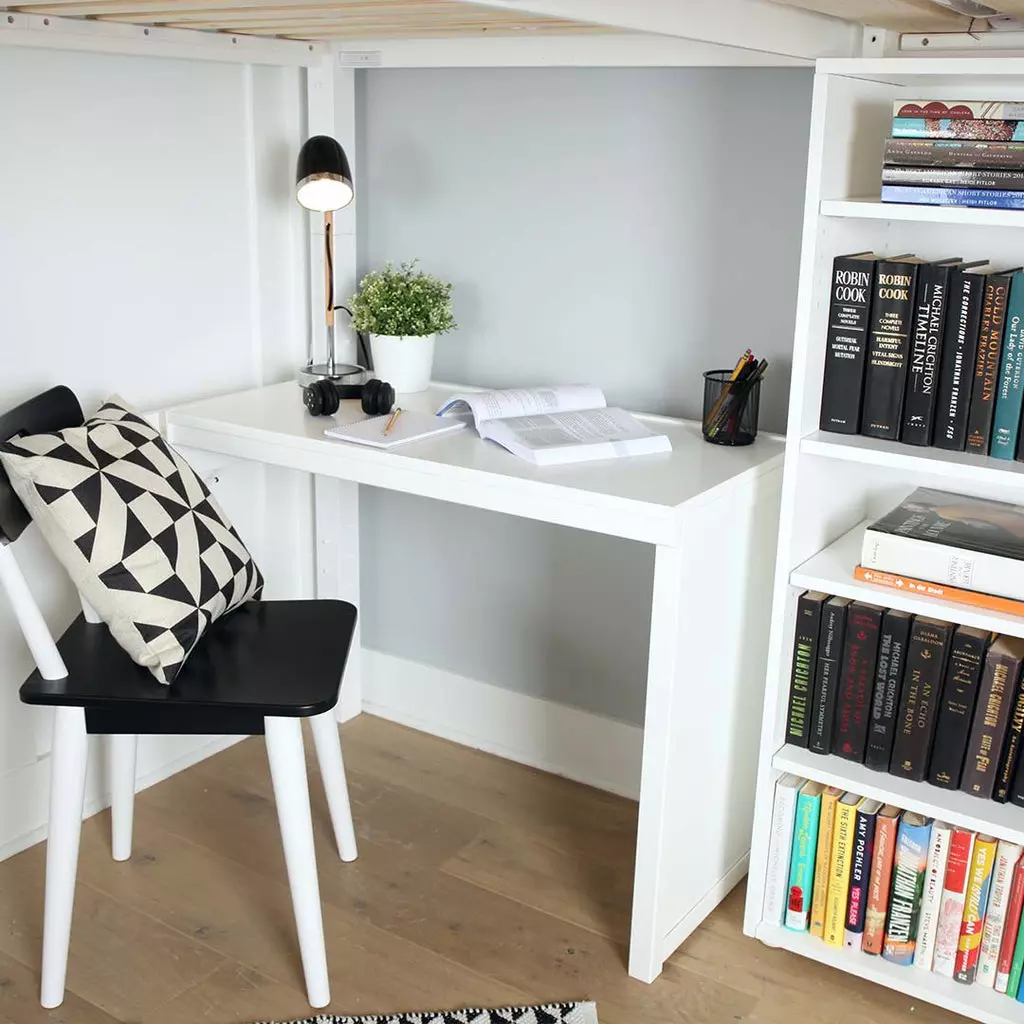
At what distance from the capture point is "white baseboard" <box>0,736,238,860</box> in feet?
7.22

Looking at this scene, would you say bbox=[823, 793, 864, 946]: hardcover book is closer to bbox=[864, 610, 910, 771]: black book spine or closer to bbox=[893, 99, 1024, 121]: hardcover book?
bbox=[864, 610, 910, 771]: black book spine

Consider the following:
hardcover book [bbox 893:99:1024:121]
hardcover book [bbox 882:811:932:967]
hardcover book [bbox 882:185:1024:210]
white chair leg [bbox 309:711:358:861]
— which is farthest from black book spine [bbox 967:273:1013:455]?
white chair leg [bbox 309:711:358:861]

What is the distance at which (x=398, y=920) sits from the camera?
6.77ft

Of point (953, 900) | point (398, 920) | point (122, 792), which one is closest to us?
point (953, 900)

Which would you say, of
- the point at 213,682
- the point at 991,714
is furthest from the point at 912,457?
the point at 213,682

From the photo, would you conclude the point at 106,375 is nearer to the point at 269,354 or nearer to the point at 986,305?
the point at 269,354

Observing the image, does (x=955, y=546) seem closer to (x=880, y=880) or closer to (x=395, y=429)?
(x=880, y=880)

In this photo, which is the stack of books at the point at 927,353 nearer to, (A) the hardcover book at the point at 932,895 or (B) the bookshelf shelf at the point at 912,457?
(B) the bookshelf shelf at the point at 912,457

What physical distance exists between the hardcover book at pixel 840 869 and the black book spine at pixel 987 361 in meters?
0.57

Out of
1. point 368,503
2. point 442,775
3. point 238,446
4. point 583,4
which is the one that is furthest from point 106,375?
point 583,4

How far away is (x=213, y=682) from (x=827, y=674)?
2.94 ft

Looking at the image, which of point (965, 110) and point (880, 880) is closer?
point (965, 110)

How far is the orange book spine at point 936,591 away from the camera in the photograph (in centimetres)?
170

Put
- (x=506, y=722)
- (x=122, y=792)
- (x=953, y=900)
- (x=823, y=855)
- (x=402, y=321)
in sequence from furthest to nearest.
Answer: (x=506, y=722) < (x=402, y=321) < (x=122, y=792) < (x=823, y=855) < (x=953, y=900)
